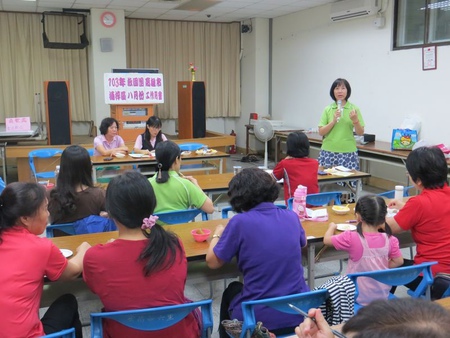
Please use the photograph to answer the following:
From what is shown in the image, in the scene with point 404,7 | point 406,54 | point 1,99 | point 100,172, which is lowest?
point 100,172

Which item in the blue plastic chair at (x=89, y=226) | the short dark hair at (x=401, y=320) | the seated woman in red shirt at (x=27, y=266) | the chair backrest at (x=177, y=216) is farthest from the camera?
the chair backrest at (x=177, y=216)

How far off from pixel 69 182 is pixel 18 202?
93 cm

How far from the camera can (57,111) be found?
6688 millimetres

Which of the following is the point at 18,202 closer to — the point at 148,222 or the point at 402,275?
the point at 148,222

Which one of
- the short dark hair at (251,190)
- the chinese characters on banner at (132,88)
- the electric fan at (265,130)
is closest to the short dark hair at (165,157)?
the short dark hair at (251,190)

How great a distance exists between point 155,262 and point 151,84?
5.78 metres

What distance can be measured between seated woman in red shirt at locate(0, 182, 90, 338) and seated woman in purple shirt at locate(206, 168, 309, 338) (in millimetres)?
644

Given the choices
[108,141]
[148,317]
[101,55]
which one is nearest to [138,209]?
[148,317]

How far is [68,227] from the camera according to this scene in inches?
105

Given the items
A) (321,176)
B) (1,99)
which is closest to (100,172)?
(321,176)

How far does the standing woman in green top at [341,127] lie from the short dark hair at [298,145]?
1.00m

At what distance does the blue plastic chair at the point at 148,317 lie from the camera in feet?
5.14

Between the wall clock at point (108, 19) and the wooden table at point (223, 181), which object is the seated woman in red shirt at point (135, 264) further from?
the wall clock at point (108, 19)

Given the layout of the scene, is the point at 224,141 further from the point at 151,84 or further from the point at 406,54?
the point at 406,54
